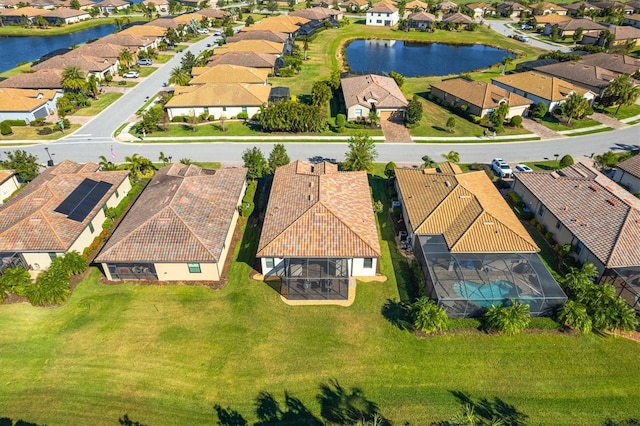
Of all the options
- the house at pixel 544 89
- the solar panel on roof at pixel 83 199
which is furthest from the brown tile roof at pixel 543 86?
the solar panel on roof at pixel 83 199

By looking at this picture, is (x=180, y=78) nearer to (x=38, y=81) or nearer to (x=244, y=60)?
(x=244, y=60)

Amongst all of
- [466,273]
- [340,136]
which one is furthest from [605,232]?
[340,136]

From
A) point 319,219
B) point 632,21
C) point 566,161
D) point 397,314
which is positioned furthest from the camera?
point 632,21

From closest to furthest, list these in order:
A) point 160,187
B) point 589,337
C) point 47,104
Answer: point 589,337, point 160,187, point 47,104

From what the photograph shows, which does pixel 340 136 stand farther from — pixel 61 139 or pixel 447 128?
pixel 61 139

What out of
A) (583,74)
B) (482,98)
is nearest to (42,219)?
(482,98)

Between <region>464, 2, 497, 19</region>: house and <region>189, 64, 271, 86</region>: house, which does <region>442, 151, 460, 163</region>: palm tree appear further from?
<region>464, 2, 497, 19</region>: house

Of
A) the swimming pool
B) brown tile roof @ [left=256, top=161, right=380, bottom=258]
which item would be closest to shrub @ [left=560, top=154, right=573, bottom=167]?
the swimming pool

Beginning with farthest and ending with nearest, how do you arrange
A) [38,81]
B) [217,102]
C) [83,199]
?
1. [38,81]
2. [217,102]
3. [83,199]
